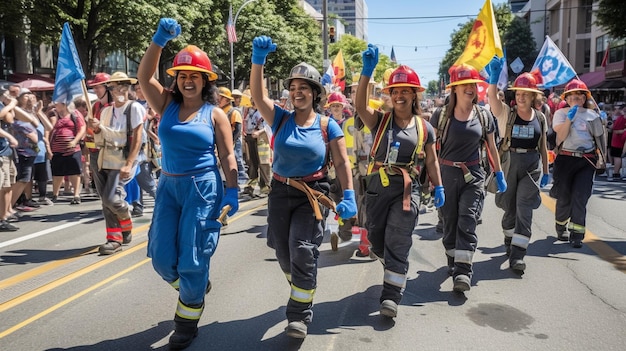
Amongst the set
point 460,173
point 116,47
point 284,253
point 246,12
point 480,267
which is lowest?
point 480,267

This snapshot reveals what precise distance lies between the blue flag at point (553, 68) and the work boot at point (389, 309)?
18.9 feet

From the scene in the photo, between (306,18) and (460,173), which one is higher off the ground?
(306,18)

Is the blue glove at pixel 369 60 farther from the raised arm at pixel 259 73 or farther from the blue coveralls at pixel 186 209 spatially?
the blue coveralls at pixel 186 209

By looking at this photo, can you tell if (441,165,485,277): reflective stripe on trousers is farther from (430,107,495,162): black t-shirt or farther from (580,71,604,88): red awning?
(580,71,604,88): red awning

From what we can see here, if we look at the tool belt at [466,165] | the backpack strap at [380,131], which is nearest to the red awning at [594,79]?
the tool belt at [466,165]

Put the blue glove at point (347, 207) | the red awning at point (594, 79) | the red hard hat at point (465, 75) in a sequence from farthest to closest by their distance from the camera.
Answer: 1. the red awning at point (594, 79)
2. the red hard hat at point (465, 75)
3. the blue glove at point (347, 207)

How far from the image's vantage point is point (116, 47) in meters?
23.2

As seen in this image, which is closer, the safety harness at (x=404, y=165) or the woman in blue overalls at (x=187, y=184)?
the woman in blue overalls at (x=187, y=184)

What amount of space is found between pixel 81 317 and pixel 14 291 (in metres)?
1.14

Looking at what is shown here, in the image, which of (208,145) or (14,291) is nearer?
(208,145)

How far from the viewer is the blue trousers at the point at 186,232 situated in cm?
378

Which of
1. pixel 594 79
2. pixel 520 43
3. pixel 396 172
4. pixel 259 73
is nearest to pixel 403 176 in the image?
pixel 396 172

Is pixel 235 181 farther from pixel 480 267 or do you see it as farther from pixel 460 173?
pixel 480 267

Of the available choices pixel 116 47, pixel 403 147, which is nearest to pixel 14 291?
pixel 403 147
